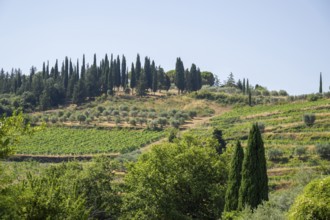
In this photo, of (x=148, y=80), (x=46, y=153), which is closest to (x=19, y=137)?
(x=46, y=153)

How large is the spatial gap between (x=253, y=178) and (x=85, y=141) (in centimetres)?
4765

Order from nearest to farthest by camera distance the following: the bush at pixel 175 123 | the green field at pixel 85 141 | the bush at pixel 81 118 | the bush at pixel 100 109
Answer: the green field at pixel 85 141, the bush at pixel 175 123, the bush at pixel 81 118, the bush at pixel 100 109

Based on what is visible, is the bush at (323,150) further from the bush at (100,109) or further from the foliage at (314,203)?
the bush at (100,109)

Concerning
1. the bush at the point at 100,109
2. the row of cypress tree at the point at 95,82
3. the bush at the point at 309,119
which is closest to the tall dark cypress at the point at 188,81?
the row of cypress tree at the point at 95,82

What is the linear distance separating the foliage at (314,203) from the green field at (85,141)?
44530 mm

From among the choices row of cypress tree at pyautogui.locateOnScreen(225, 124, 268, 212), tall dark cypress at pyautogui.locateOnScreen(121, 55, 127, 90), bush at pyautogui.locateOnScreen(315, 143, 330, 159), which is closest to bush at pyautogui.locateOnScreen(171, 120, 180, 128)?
bush at pyautogui.locateOnScreen(315, 143, 330, 159)

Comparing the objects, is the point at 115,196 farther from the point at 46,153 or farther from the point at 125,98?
the point at 125,98

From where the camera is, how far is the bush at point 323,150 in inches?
1713

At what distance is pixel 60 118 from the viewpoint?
81.0 meters

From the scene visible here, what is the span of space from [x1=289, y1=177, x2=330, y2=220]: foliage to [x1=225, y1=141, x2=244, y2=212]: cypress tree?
953 cm

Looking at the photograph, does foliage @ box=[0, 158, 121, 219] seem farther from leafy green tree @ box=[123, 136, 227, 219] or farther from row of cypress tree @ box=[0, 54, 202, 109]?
row of cypress tree @ box=[0, 54, 202, 109]

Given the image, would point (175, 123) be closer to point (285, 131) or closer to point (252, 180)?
point (285, 131)

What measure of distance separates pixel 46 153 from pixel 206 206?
125 ft

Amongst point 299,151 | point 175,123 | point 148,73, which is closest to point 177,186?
Result: point 299,151
